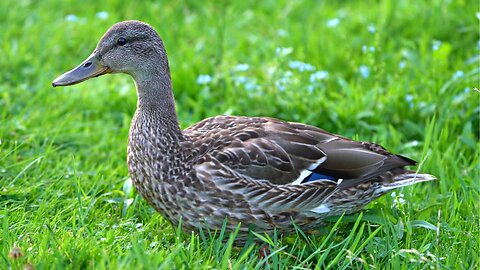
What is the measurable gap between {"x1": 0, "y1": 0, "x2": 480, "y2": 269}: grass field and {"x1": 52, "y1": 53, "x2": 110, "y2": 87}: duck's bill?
1.52 feet

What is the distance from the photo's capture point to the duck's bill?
4637mm

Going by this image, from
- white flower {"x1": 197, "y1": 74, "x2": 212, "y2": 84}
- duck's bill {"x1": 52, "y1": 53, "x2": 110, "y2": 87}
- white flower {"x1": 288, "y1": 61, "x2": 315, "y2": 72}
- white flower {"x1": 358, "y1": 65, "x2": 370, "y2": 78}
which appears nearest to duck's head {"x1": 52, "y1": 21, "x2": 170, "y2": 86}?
duck's bill {"x1": 52, "y1": 53, "x2": 110, "y2": 87}

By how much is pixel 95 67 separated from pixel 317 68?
2531 millimetres

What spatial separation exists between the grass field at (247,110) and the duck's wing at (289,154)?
245mm

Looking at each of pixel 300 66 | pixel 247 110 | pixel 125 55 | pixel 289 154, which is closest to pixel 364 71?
pixel 300 66

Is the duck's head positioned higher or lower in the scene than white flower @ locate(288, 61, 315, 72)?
higher

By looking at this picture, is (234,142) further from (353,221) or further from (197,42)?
(197,42)

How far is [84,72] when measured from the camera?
467 cm

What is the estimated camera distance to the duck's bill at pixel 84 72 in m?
4.64

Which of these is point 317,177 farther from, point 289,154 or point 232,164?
point 232,164

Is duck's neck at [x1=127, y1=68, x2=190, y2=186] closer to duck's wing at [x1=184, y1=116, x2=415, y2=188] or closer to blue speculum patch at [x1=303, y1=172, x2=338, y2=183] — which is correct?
duck's wing at [x1=184, y1=116, x2=415, y2=188]

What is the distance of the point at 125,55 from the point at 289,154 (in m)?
1.08

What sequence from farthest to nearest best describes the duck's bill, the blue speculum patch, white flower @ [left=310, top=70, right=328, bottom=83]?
white flower @ [left=310, top=70, right=328, bottom=83], the duck's bill, the blue speculum patch

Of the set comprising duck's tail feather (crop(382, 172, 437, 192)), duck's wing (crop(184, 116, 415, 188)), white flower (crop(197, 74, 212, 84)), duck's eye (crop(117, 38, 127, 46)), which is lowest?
duck's tail feather (crop(382, 172, 437, 192))
